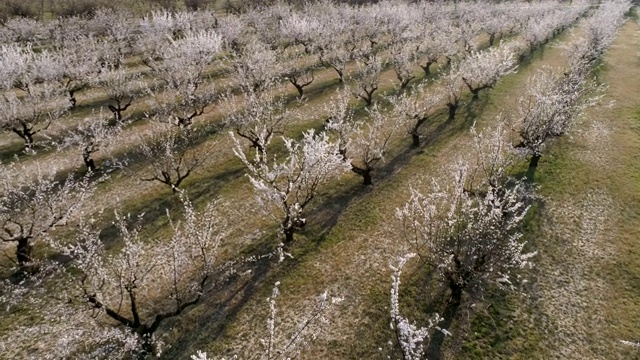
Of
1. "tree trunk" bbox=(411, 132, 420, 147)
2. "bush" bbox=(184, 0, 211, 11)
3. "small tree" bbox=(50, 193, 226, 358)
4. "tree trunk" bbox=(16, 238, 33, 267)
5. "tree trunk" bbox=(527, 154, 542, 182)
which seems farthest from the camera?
"bush" bbox=(184, 0, 211, 11)

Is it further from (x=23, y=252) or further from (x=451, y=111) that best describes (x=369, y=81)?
(x=23, y=252)

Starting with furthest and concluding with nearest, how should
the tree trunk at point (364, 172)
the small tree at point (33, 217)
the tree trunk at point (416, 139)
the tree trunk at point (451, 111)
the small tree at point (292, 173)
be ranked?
the tree trunk at point (451, 111) → the tree trunk at point (416, 139) → the tree trunk at point (364, 172) → the small tree at point (292, 173) → the small tree at point (33, 217)

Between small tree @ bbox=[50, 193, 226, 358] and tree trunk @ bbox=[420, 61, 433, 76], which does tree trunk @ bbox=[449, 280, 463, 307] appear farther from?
tree trunk @ bbox=[420, 61, 433, 76]

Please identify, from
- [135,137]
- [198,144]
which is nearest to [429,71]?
[198,144]

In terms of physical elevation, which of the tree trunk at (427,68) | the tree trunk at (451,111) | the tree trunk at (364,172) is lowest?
the tree trunk at (364,172)

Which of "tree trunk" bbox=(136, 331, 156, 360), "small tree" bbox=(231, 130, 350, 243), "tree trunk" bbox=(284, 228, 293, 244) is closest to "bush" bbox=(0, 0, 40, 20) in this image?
"small tree" bbox=(231, 130, 350, 243)

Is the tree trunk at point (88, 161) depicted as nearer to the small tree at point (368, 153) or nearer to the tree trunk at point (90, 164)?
the tree trunk at point (90, 164)

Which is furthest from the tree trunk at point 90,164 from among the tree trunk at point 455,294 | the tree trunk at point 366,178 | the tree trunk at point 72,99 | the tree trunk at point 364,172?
the tree trunk at point 455,294

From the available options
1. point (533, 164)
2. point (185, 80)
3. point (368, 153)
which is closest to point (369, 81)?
point (368, 153)
